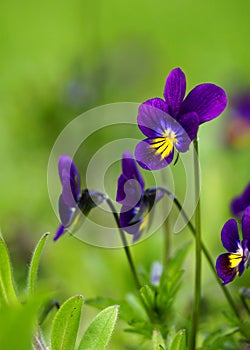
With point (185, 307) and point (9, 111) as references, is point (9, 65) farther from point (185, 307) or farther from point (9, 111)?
point (185, 307)

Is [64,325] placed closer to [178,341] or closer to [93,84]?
[178,341]

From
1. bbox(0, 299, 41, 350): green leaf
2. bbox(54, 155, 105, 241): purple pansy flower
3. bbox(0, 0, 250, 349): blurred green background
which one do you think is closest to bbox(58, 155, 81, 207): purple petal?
bbox(54, 155, 105, 241): purple pansy flower

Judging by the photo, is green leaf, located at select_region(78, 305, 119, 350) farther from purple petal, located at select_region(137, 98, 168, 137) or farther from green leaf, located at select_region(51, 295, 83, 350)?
purple petal, located at select_region(137, 98, 168, 137)

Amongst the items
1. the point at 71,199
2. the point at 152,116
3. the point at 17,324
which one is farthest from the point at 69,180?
the point at 17,324

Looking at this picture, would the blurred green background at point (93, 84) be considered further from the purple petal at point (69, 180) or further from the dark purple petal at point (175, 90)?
the dark purple petal at point (175, 90)

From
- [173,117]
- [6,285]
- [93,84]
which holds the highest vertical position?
[93,84]

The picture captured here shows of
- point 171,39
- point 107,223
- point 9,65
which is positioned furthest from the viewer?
point 171,39

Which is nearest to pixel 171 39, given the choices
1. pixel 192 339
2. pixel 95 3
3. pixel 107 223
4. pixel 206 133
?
pixel 95 3
